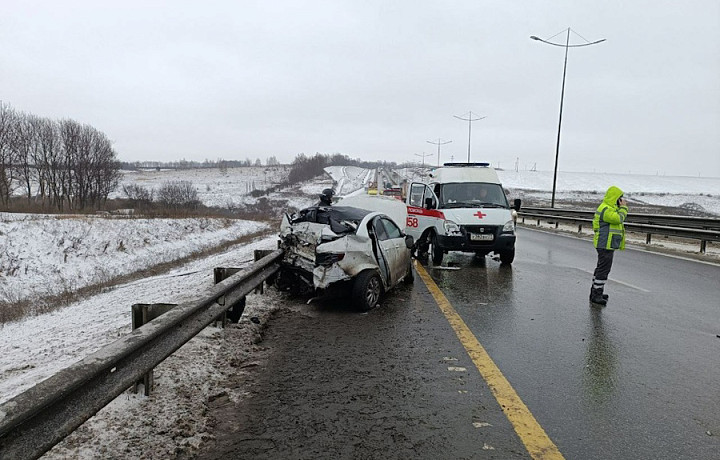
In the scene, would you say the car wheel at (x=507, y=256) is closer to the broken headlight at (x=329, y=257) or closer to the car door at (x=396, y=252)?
the car door at (x=396, y=252)

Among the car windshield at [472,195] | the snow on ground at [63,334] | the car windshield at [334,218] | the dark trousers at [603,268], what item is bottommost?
the snow on ground at [63,334]

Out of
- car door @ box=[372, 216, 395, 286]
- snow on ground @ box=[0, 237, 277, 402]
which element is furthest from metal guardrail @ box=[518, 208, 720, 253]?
snow on ground @ box=[0, 237, 277, 402]

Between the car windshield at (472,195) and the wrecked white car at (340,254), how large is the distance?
4415 mm

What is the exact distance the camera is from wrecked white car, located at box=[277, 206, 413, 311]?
6480 millimetres

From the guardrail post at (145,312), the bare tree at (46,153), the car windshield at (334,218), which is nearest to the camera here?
the guardrail post at (145,312)

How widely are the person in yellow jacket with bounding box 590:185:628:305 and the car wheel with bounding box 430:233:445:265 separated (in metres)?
4.40

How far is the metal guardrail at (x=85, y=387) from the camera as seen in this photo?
223cm

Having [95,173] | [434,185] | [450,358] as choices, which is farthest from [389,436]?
[95,173]

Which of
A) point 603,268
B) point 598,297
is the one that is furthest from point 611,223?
point 598,297

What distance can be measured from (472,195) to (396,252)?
4917mm

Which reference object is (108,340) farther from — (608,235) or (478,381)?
(608,235)

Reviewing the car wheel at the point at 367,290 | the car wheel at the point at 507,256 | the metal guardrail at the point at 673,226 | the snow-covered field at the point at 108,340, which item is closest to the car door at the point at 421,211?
the car wheel at the point at 507,256

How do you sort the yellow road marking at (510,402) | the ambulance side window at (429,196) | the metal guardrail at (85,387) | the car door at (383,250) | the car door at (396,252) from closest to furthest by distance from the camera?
the metal guardrail at (85,387)
the yellow road marking at (510,402)
the car door at (383,250)
the car door at (396,252)
the ambulance side window at (429,196)

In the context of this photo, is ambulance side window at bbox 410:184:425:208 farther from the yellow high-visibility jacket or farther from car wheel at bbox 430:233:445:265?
the yellow high-visibility jacket
